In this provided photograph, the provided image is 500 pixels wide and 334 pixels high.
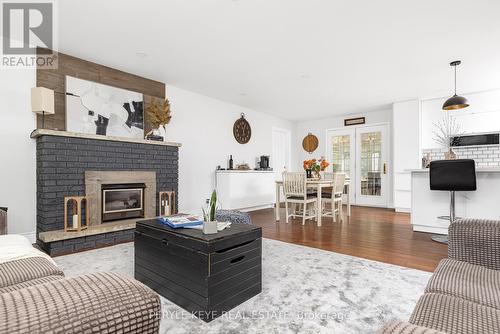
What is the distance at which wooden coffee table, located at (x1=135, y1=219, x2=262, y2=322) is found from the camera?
1.67m

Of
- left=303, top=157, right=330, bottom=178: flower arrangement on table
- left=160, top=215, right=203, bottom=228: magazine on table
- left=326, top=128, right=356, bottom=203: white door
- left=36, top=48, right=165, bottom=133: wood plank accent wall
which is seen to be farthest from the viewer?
left=326, top=128, right=356, bottom=203: white door

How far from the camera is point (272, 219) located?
511 cm

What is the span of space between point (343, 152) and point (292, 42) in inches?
192

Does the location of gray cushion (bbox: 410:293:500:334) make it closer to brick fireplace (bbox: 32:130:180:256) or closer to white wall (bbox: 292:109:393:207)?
brick fireplace (bbox: 32:130:180:256)

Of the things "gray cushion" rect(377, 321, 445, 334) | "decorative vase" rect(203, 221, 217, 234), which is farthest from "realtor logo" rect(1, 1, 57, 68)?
"gray cushion" rect(377, 321, 445, 334)

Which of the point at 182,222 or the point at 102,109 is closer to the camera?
the point at 182,222

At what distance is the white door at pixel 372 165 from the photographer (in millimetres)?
6781

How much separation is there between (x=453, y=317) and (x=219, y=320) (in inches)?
49.1

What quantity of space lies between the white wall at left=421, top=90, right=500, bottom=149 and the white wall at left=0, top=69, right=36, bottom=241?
7215 millimetres

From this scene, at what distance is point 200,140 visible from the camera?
546 cm

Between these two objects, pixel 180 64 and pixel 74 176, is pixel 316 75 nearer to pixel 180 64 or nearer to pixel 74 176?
pixel 180 64

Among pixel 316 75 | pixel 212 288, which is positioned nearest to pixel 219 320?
pixel 212 288

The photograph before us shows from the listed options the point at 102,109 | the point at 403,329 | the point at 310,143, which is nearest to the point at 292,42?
the point at 102,109

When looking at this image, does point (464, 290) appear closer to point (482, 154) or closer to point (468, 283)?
point (468, 283)
